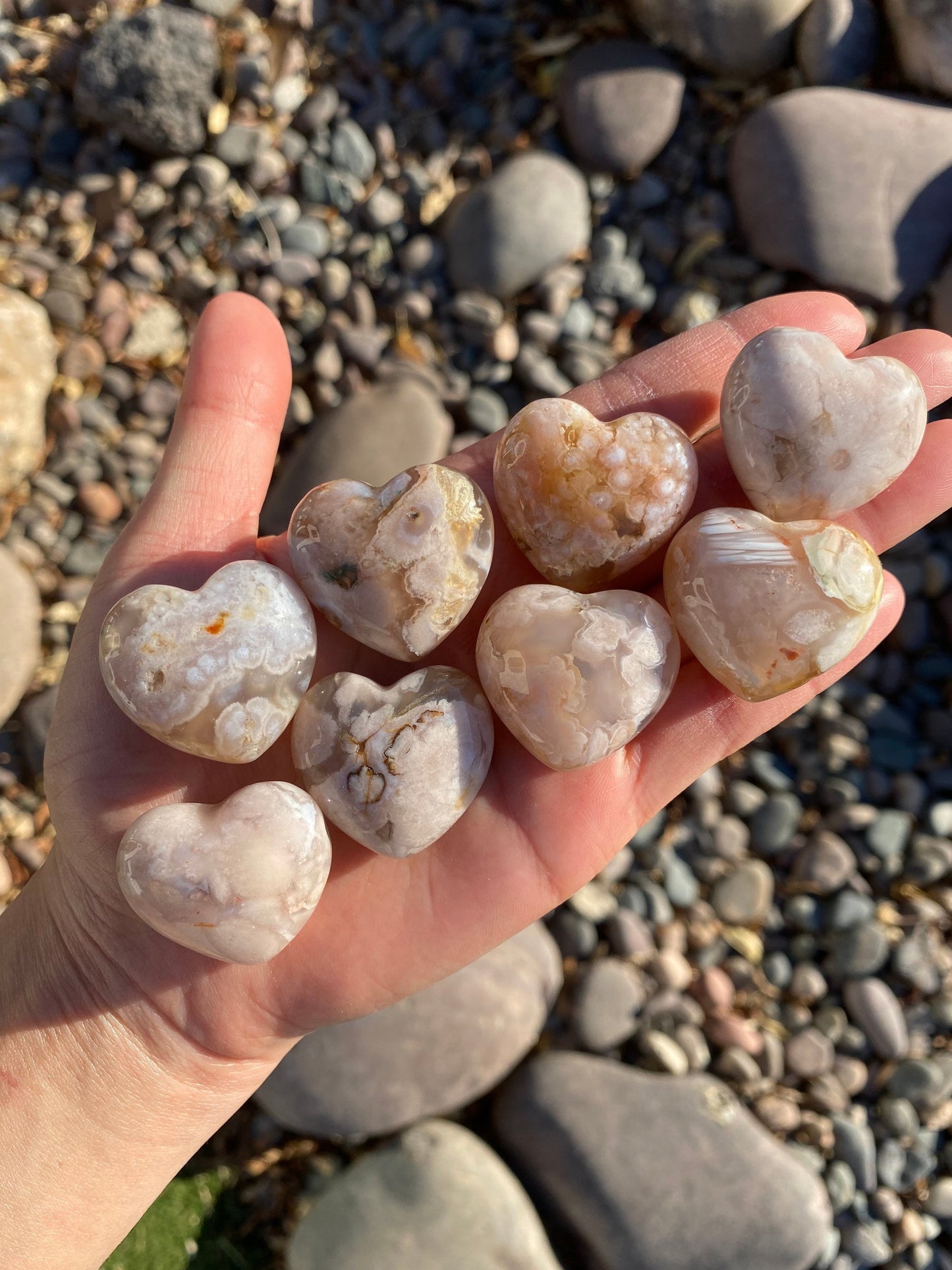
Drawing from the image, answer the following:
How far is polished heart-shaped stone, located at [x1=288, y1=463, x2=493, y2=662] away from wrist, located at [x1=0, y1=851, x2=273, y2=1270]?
23.6 inches

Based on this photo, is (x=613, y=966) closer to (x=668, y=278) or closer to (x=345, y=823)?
(x=345, y=823)

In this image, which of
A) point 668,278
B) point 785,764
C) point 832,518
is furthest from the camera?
point 668,278

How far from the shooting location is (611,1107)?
7.02 feet

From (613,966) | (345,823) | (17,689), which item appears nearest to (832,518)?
(345,823)

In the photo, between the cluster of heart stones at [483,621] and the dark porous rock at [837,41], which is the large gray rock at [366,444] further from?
the dark porous rock at [837,41]

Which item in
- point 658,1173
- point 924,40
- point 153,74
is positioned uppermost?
point 153,74

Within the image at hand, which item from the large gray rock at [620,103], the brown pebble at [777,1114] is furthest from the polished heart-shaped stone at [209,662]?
the large gray rock at [620,103]

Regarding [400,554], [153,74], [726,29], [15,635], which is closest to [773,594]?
[400,554]

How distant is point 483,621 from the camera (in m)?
1.66

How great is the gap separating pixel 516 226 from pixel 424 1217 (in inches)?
82.7

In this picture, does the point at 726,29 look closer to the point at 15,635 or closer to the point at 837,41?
the point at 837,41

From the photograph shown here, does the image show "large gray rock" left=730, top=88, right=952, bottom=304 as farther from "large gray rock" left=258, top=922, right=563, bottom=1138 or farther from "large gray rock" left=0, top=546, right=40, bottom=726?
"large gray rock" left=0, top=546, right=40, bottom=726

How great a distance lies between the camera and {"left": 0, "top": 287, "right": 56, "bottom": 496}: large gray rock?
8.04 ft

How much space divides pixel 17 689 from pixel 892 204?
227 cm
